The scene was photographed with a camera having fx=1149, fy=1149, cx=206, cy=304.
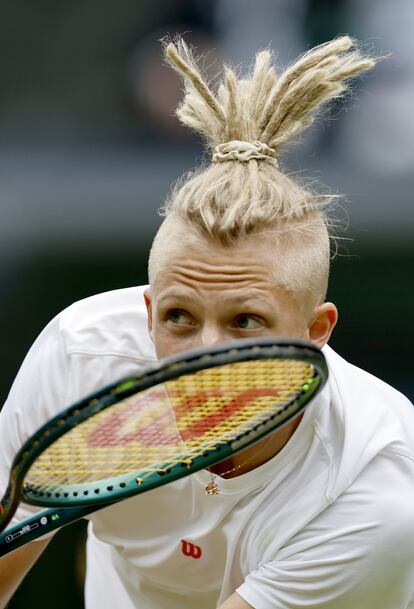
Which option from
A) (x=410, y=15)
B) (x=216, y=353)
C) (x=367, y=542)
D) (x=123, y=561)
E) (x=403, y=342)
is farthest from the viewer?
(x=410, y=15)

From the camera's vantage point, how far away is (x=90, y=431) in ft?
5.18

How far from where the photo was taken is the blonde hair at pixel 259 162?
5.63ft

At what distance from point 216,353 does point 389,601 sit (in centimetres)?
71

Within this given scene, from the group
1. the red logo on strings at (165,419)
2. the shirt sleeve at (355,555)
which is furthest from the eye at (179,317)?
the shirt sleeve at (355,555)

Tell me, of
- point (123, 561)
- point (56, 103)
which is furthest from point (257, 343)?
point (56, 103)

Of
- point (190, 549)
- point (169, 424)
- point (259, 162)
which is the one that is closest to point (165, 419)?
point (169, 424)

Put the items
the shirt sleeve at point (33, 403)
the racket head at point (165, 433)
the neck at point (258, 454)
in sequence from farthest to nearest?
the shirt sleeve at point (33, 403) < the neck at point (258, 454) < the racket head at point (165, 433)

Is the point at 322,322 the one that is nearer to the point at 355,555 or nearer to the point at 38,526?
the point at 355,555

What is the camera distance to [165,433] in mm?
1631

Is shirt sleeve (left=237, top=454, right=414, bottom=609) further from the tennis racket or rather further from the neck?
the tennis racket

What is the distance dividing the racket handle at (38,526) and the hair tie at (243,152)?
0.61 metres

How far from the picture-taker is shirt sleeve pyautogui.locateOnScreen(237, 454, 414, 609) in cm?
172

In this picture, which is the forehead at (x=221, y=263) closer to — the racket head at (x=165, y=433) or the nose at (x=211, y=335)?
the nose at (x=211, y=335)

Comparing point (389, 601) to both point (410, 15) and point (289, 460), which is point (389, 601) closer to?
point (289, 460)
